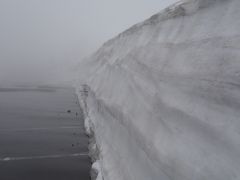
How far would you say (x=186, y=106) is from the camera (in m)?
3.94

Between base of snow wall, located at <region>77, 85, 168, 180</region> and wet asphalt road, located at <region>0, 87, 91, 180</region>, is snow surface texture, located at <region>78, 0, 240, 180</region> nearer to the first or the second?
base of snow wall, located at <region>77, 85, 168, 180</region>

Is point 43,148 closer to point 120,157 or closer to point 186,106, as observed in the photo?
point 120,157

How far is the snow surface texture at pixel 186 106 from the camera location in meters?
3.06

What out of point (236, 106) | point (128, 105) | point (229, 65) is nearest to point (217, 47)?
point (229, 65)

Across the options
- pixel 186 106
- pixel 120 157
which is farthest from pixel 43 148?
pixel 186 106

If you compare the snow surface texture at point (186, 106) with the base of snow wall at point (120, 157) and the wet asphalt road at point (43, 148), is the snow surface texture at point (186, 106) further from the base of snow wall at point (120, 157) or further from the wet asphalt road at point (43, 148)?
the wet asphalt road at point (43, 148)

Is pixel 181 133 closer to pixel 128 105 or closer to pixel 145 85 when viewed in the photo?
pixel 145 85

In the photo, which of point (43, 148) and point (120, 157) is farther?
point (43, 148)

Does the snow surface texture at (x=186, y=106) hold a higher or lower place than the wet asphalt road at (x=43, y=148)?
higher

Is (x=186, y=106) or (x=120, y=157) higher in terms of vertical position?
(x=186, y=106)

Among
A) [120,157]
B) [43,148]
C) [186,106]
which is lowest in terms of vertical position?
[43,148]

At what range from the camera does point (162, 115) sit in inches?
179

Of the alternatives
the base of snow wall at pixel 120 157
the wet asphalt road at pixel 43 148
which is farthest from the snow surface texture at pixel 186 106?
the wet asphalt road at pixel 43 148

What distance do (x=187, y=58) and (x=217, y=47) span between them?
82cm
